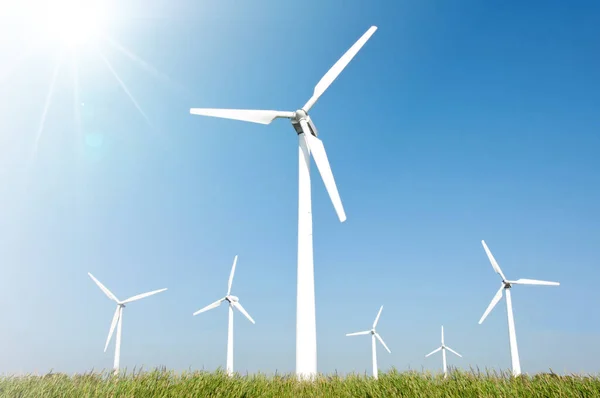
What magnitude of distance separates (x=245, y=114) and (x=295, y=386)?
22520 millimetres

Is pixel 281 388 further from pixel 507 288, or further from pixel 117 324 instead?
pixel 507 288

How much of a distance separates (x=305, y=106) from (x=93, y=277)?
3491 centimetres

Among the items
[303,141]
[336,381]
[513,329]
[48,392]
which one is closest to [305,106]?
[303,141]

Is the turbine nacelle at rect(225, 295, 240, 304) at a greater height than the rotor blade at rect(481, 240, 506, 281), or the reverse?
the rotor blade at rect(481, 240, 506, 281)

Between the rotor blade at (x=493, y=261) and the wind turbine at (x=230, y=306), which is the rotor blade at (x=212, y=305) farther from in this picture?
the rotor blade at (x=493, y=261)

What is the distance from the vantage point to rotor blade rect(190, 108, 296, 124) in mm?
33812

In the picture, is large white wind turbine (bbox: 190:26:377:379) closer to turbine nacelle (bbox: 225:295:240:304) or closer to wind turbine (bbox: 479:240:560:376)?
Answer: turbine nacelle (bbox: 225:295:240:304)

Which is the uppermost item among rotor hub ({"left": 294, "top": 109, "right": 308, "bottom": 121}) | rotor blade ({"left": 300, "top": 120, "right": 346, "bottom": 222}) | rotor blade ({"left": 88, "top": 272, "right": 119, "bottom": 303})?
rotor hub ({"left": 294, "top": 109, "right": 308, "bottom": 121})

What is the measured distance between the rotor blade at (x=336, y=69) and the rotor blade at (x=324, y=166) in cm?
287

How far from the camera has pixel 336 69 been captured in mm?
36375

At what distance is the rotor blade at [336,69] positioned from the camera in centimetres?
3428

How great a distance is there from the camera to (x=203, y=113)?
118ft

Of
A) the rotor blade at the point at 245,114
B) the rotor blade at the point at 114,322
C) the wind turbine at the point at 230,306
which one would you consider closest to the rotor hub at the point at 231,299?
the wind turbine at the point at 230,306

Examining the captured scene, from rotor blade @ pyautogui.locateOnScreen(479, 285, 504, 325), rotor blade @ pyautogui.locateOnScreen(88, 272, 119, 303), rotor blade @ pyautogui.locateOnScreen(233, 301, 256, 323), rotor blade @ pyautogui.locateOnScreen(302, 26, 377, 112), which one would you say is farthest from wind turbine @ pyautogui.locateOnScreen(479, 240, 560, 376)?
rotor blade @ pyautogui.locateOnScreen(88, 272, 119, 303)
